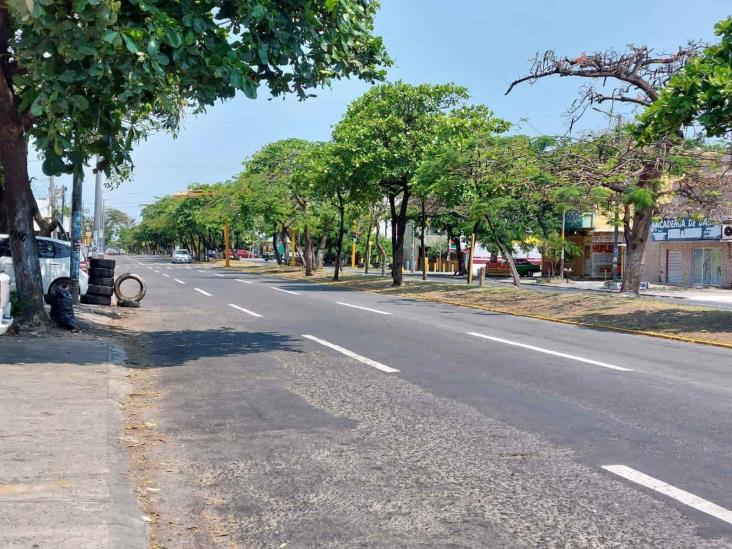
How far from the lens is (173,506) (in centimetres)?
502

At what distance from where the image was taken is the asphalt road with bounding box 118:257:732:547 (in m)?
4.62

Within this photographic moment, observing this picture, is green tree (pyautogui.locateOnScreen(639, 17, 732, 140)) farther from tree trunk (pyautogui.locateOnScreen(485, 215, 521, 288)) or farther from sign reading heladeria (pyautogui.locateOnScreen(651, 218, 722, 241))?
sign reading heladeria (pyautogui.locateOnScreen(651, 218, 722, 241))

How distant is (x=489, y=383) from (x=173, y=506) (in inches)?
199

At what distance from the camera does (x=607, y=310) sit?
19.6 meters

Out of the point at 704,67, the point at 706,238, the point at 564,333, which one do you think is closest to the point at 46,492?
the point at 564,333

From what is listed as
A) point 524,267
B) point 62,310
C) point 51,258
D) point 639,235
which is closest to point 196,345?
point 62,310

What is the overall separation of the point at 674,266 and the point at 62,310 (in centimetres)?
4362

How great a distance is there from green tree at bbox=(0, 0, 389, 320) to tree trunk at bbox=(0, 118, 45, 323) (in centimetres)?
2

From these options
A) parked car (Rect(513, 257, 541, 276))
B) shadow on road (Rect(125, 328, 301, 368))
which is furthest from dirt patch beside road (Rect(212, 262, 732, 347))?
parked car (Rect(513, 257, 541, 276))

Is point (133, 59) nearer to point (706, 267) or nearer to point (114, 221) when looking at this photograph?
point (706, 267)

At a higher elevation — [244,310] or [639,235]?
[639,235]

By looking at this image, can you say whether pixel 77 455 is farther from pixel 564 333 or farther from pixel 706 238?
pixel 706 238

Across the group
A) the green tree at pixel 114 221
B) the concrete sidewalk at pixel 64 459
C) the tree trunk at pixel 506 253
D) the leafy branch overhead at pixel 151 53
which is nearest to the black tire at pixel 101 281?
the leafy branch overhead at pixel 151 53

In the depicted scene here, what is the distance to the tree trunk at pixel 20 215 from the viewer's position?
12117mm
